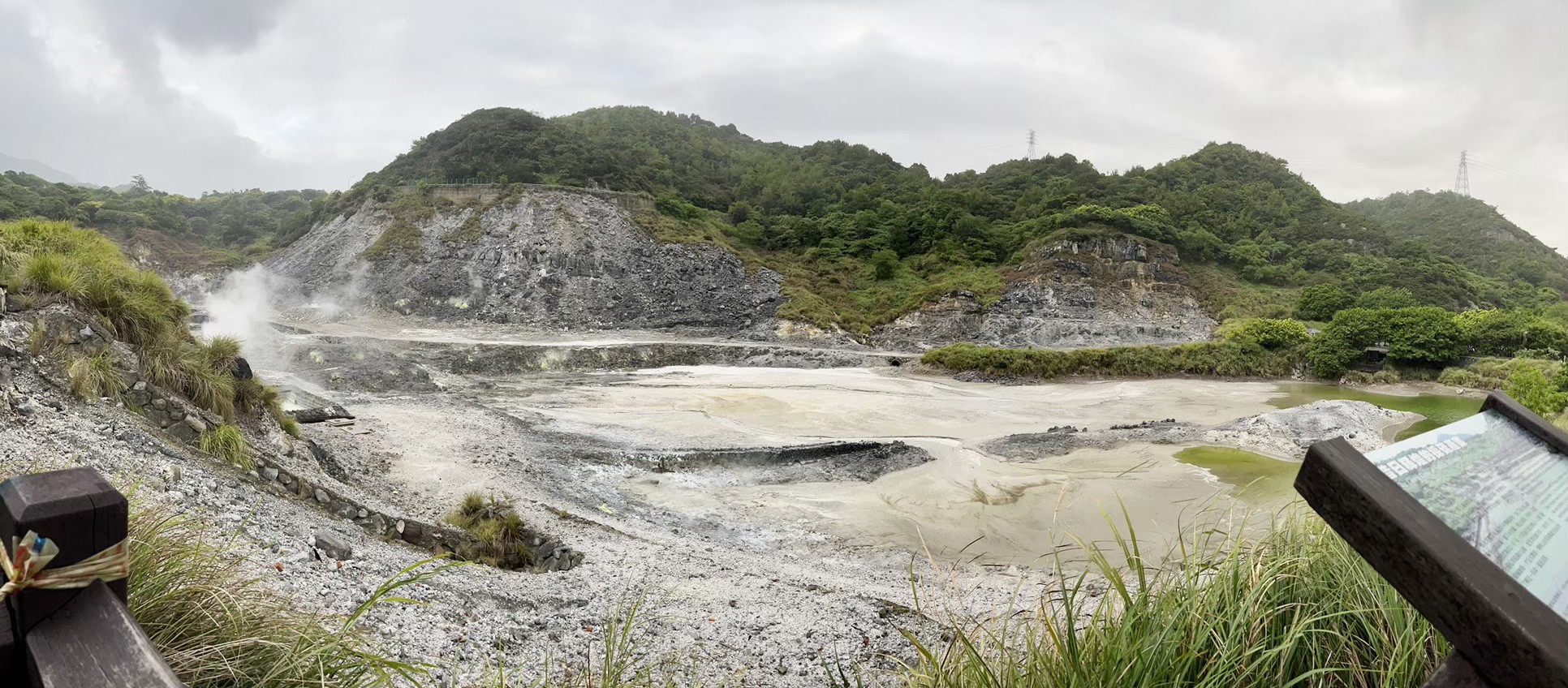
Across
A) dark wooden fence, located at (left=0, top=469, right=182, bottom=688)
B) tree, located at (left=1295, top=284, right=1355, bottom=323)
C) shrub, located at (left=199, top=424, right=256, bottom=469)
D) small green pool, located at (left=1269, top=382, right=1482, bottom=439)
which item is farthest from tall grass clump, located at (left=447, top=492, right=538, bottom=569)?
tree, located at (left=1295, top=284, right=1355, bottom=323)

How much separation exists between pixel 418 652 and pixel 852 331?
38.5 metres

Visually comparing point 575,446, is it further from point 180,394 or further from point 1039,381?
point 1039,381

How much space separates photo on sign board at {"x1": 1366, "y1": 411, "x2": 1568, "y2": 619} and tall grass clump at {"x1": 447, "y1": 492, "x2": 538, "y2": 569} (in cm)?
785

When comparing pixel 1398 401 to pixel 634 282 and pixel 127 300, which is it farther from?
pixel 634 282

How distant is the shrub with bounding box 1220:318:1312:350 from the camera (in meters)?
35.2

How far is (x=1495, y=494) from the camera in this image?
1493 millimetres

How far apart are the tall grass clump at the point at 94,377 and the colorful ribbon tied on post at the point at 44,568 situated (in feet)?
25.2

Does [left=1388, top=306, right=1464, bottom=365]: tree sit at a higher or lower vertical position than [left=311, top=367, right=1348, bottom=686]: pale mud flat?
higher

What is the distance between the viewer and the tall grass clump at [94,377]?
6816mm

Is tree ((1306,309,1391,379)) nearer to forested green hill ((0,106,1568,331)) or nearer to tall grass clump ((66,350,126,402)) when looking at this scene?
forested green hill ((0,106,1568,331))

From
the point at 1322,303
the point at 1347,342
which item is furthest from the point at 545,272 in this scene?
the point at 1322,303

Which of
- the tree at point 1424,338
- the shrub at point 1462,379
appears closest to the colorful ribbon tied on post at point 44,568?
the shrub at point 1462,379

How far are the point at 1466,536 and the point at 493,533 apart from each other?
8761mm

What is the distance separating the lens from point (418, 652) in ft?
14.3
